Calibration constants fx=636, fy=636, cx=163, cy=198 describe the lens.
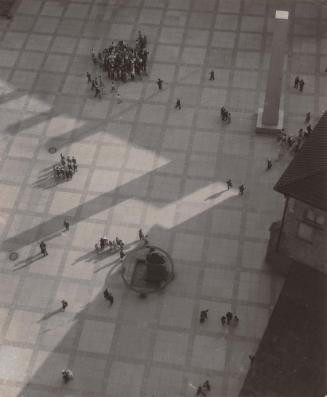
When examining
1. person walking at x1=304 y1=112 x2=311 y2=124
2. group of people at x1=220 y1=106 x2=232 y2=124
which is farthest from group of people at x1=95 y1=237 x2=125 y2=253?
person walking at x1=304 y1=112 x2=311 y2=124

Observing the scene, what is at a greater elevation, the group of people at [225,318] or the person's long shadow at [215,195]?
the person's long shadow at [215,195]

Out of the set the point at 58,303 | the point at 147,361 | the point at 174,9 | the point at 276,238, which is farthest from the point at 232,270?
the point at 174,9

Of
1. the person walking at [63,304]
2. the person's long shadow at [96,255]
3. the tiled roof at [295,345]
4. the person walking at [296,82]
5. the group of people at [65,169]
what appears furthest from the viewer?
the person walking at [296,82]

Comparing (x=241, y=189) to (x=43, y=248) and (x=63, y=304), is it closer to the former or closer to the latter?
(x=43, y=248)

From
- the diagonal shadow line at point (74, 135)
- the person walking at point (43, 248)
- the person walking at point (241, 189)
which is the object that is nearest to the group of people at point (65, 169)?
the diagonal shadow line at point (74, 135)

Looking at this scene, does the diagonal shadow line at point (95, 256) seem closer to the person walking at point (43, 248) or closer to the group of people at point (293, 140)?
the person walking at point (43, 248)

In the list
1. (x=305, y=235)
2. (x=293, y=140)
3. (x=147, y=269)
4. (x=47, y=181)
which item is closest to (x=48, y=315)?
(x=147, y=269)

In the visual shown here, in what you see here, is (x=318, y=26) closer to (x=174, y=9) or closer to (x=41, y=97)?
(x=174, y=9)
